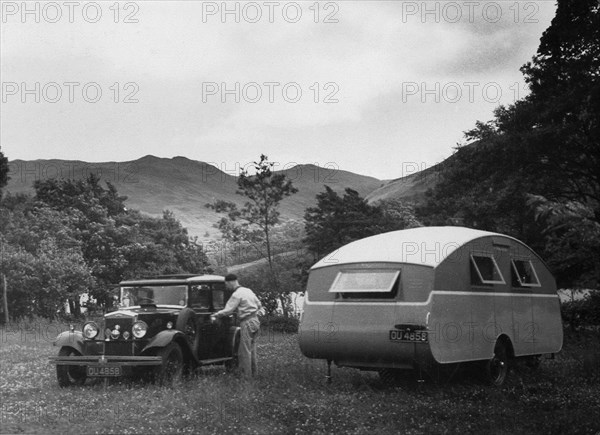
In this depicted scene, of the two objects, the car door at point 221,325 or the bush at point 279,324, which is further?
the bush at point 279,324

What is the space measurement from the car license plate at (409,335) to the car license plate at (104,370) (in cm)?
462

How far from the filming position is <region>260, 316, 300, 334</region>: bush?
101 ft

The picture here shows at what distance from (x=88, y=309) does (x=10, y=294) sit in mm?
4999

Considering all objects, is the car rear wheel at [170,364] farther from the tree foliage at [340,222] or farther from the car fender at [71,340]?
the tree foliage at [340,222]

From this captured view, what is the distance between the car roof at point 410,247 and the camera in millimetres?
11734

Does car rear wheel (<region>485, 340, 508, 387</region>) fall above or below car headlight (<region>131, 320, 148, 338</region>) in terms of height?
below

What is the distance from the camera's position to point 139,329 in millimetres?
12477

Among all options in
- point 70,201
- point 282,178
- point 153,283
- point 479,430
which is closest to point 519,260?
point 479,430

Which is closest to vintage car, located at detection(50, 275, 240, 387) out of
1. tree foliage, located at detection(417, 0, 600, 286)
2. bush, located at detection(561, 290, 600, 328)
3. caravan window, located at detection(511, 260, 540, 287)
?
caravan window, located at detection(511, 260, 540, 287)

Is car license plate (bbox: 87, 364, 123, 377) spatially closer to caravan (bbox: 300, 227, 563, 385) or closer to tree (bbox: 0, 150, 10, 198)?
caravan (bbox: 300, 227, 563, 385)

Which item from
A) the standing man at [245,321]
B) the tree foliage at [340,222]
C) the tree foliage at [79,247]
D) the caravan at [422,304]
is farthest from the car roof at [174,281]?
the tree foliage at [340,222]

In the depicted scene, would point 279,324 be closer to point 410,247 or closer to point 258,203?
point 258,203

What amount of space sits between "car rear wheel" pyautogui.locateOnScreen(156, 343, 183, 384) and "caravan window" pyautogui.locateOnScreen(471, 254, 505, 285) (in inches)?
211

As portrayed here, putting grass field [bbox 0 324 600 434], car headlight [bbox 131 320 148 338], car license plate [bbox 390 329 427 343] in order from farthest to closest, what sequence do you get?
car headlight [bbox 131 320 148 338] < car license plate [bbox 390 329 427 343] < grass field [bbox 0 324 600 434]
